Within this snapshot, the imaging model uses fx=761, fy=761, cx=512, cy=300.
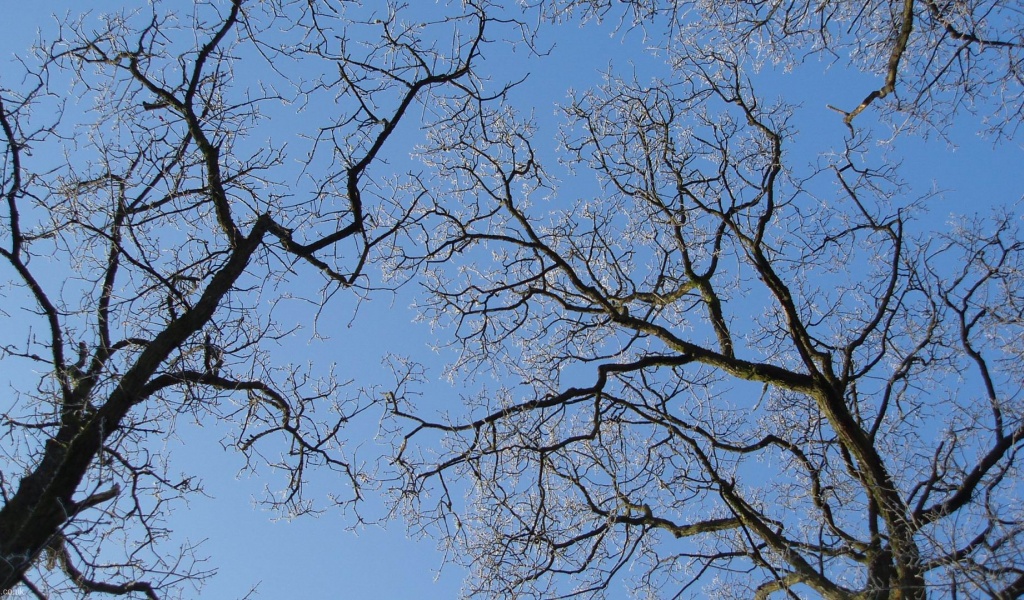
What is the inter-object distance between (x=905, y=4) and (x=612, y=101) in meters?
3.15

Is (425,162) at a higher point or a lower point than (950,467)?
higher

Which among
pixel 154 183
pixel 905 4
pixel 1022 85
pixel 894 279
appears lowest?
pixel 154 183

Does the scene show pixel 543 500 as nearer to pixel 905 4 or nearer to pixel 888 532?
pixel 888 532

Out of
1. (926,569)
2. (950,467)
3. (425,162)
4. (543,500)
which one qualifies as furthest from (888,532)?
(425,162)

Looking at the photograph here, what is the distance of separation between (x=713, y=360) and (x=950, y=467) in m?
1.91

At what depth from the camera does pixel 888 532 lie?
5891mm

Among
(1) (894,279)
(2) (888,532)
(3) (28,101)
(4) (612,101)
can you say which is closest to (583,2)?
(4) (612,101)

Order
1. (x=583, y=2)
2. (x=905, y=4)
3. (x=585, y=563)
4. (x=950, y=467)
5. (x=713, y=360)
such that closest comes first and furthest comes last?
(x=905, y=4) → (x=583, y=2) → (x=950, y=467) → (x=713, y=360) → (x=585, y=563)

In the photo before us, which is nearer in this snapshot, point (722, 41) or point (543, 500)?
point (722, 41)

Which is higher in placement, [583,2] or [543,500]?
[583,2]

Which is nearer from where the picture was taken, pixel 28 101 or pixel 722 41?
pixel 28 101

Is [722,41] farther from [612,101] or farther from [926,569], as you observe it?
[926,569]

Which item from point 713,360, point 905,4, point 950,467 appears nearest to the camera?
point 905,4

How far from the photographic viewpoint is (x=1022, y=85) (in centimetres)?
451
